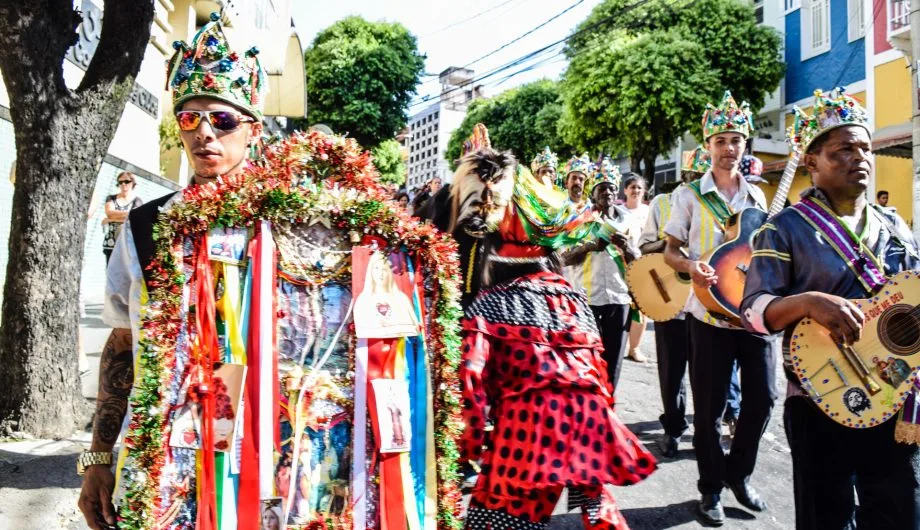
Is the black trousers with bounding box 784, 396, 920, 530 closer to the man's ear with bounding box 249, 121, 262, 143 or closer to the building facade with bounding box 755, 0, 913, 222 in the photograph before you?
the man's ear with bounding box 249, 121, 262, 143

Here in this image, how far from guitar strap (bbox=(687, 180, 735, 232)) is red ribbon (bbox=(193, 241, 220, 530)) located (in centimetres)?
355

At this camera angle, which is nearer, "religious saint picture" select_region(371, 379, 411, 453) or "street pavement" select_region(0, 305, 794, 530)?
"religious saint picture" select_region(371, 379, 411, 453)

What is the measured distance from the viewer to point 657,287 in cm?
560

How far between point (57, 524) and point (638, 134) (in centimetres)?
2362

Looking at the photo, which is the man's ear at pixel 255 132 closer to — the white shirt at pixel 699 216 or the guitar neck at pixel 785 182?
the white shirt at pixel 699 216

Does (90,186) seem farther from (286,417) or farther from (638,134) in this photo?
(638,134)

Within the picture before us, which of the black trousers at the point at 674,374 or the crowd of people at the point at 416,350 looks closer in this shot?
the crowd of people at the point at 416,350

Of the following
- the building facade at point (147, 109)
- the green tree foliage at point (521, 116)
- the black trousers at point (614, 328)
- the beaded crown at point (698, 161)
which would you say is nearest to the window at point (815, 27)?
A: the green tree foliage at point (521, 116)

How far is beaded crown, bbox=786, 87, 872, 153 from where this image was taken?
294 centimetres

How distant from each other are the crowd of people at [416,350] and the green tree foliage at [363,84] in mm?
27930

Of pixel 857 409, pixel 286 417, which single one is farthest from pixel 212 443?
pixel 857 409

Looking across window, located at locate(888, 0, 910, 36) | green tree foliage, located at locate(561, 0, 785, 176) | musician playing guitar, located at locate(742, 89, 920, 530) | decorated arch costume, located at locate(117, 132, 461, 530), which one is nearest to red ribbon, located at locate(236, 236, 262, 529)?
decorated arch costume, located at locate(117, 132, 461, 530)

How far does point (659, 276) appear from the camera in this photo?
5.61 metres

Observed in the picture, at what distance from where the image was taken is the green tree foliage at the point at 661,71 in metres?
24.3
